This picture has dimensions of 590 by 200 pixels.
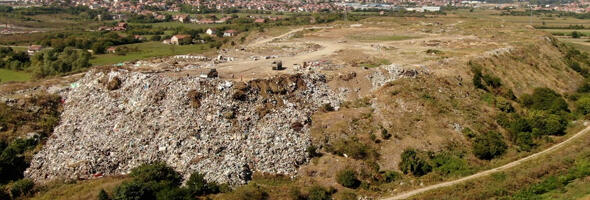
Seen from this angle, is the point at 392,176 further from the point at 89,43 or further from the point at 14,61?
the point at 89,43

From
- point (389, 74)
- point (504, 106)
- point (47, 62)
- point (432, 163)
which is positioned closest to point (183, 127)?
point (432, 163)

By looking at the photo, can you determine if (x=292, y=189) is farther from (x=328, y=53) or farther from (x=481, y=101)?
(x=328, y=53)

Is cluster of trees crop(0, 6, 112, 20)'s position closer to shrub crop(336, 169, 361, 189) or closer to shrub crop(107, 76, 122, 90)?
shrub crop(107, 76, 122, 90)

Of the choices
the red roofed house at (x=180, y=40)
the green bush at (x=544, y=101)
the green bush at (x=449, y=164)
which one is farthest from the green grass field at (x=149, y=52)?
the green bush at (x=544, y=101)

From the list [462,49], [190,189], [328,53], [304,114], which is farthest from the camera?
[462,49]

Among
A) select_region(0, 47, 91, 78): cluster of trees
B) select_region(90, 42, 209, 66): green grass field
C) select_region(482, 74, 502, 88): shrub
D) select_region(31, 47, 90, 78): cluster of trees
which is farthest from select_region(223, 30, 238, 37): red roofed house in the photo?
select_region(482, 74, 502, 88): shrub

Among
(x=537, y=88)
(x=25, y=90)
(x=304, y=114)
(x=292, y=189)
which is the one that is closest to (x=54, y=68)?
(x=25, y=90)

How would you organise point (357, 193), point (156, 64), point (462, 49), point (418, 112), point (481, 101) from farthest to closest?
point (462, 49) → point (156, 64) → point (481, 101) → point (418, 112) → point (357, 193)
